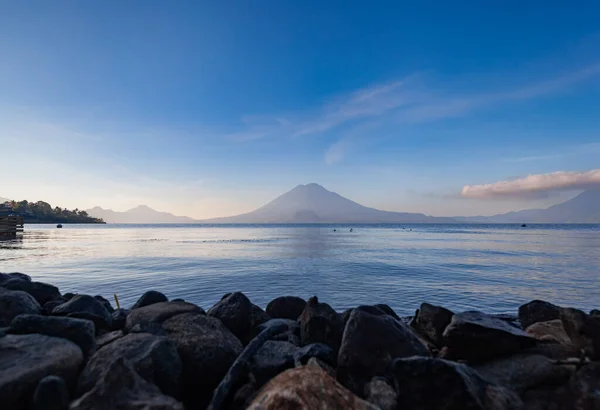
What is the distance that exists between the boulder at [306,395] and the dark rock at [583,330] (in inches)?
148

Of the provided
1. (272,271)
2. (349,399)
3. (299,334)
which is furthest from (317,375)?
(272,271)

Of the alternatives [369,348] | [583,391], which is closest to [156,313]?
[369,348]

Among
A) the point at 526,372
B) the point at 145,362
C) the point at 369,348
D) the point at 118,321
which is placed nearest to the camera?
the point at 145,362

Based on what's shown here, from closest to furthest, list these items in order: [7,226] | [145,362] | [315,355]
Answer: [145,362] < [315,355] < [7,226]

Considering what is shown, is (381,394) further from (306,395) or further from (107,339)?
(107,339)

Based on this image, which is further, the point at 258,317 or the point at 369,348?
the point at 258,317

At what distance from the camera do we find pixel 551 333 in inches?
240

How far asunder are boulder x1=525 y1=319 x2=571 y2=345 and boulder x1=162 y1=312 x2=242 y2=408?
198 inches

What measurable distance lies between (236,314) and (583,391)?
552 cm

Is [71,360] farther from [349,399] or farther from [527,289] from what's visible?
[527,289]

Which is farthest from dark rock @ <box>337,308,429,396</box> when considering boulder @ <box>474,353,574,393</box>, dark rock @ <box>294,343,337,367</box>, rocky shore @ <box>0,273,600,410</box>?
boulder @ <box>474,353,574,393</box>

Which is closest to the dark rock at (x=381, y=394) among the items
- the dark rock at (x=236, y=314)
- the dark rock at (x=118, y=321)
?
the dark rock at (x=236, y=314)

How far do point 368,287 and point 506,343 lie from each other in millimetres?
12502

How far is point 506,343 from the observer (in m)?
5.09
